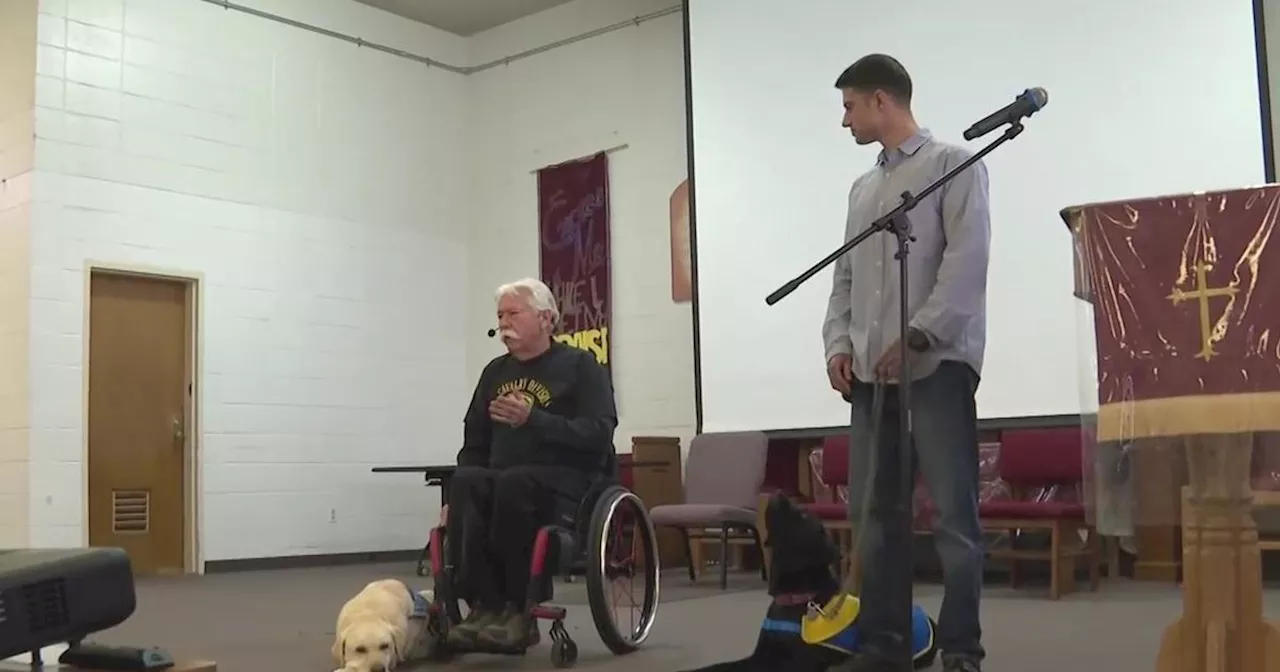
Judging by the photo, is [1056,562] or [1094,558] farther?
[1094,558]

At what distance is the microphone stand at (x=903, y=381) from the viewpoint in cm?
214

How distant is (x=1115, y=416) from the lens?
73.3 inches

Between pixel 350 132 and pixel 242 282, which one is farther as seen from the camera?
pixel 350 132

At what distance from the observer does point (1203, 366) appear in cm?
182

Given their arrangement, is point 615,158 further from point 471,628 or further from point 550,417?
point 471,628

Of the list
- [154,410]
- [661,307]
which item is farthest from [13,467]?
[661,307]

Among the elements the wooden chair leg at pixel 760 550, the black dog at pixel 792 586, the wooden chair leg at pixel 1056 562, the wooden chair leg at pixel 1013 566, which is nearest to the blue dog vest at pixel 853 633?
the black dog at pixel 792 586

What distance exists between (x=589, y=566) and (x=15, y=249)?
4757 mm

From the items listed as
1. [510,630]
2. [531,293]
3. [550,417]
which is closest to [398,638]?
[510,630]

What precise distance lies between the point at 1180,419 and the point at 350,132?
6.70 metres

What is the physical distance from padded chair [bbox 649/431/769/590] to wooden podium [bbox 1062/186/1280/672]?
3.67m

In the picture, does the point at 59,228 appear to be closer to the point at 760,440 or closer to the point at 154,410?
the point at 154,410

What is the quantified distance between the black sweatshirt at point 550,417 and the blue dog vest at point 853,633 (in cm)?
70

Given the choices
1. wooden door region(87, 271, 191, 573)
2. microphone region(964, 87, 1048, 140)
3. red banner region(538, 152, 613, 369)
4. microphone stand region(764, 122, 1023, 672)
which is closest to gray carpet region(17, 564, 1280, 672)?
microphone stand region(764, 122, 1023, 672)
